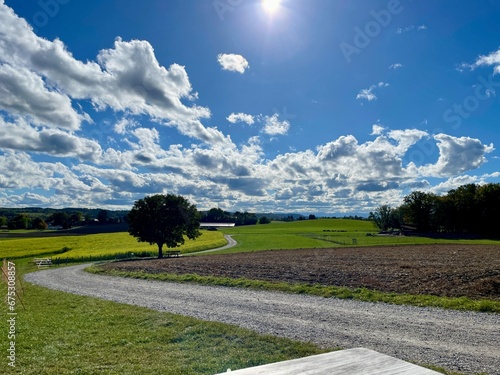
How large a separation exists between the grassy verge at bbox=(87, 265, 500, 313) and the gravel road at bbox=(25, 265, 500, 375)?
2.56ft

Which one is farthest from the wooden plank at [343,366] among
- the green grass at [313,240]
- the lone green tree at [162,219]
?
the green grass at [313,240]

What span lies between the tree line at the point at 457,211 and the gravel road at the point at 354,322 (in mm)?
82537

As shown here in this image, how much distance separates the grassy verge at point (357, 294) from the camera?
44.4 ft

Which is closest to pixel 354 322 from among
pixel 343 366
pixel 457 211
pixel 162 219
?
pixel 343 366

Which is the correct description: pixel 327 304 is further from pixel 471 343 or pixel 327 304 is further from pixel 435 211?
pixel 435 211

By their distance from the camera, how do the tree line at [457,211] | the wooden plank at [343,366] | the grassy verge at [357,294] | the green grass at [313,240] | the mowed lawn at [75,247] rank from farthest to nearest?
the tree line at [457,211] → the green grass at [313,240] → the mowed lawn at [75,247] → the grassy verge at [357,294] → the wooden plank at [343,366]

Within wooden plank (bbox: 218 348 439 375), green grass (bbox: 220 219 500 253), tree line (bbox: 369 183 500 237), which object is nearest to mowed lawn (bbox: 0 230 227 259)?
green grass (bbox: 220 219 500 253)

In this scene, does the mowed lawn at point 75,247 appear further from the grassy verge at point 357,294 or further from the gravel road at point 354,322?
the gravel road at point 354,322

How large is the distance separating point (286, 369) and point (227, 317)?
11271 mm

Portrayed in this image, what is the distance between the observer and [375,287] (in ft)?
60.2

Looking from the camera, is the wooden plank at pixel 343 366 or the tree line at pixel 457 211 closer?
the wooden plank at pixel 343 366

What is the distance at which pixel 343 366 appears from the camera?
217 cm

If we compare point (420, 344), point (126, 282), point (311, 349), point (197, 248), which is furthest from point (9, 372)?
point (197, 248)

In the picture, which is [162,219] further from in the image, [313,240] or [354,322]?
[354,322]
